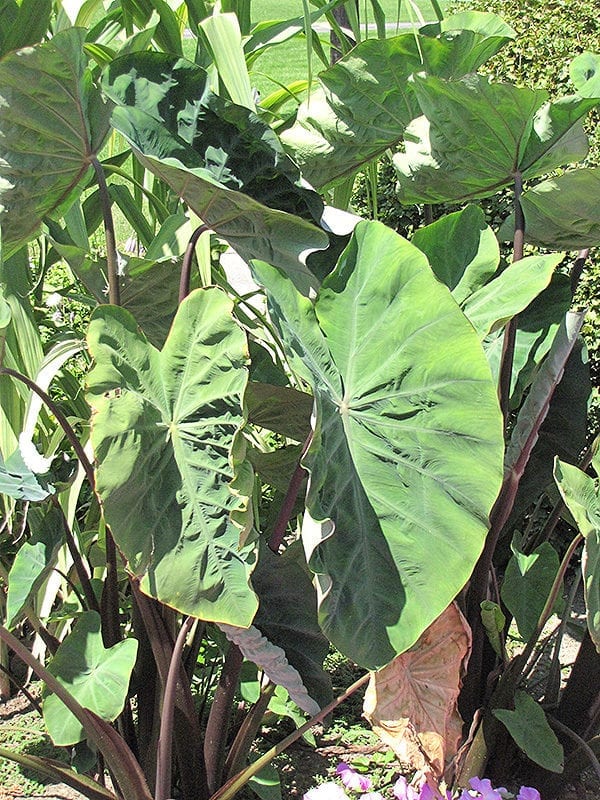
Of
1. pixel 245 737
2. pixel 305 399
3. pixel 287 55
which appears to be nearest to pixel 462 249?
pixel 305 399

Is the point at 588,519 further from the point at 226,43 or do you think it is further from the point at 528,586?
the point at 226,43

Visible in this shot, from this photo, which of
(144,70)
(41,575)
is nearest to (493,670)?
(41,575)

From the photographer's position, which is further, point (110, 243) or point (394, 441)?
point (110, 243)

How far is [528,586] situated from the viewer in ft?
4.60

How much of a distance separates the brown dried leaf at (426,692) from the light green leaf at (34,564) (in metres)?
0.48

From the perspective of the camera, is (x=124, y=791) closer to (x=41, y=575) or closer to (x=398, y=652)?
(x=41, y=575)

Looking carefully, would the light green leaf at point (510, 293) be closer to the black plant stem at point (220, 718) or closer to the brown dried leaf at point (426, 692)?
the brown dried leaf at point (426, 692)

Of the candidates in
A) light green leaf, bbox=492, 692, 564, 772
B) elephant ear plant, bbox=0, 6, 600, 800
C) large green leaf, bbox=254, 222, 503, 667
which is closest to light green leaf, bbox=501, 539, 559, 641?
elephant ear plant, bbox=0, 6, 600, 800

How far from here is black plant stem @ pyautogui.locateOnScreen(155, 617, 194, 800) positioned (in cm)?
116

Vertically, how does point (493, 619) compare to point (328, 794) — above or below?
above

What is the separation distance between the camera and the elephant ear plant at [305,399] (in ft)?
3.41

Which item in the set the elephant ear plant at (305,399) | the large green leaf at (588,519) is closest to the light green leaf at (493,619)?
the elephant ear plant at (305,399)

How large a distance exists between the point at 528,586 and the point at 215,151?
80 cm

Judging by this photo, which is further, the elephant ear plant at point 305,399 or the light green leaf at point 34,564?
the light green leaf at point 34,564
